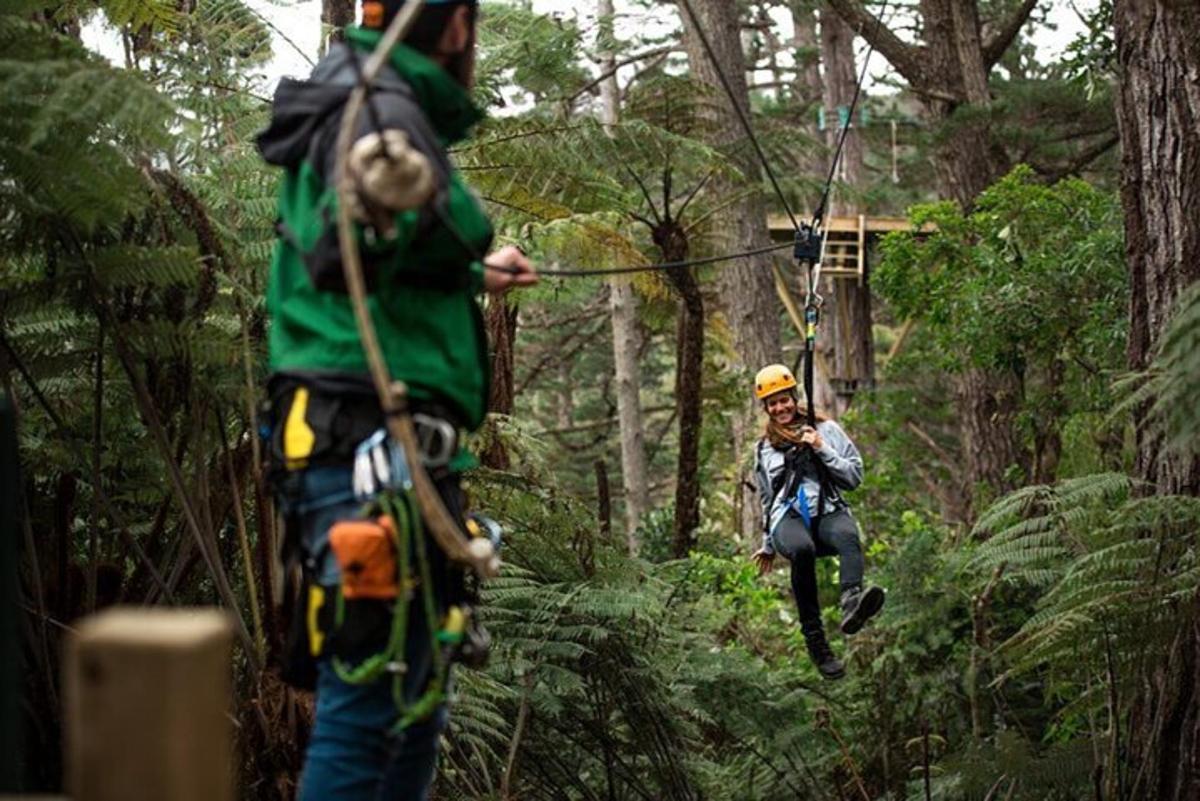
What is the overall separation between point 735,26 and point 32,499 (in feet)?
47.8

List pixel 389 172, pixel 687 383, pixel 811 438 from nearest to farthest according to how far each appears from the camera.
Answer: pixel 389 172, pixel 811 438, pixel 687 383

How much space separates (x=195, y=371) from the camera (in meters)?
5.25

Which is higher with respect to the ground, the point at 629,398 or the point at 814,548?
the point at 814,548

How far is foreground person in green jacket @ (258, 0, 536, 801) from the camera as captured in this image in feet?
11.3

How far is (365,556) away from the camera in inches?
132

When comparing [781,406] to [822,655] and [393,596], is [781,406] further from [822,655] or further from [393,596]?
[393,596]

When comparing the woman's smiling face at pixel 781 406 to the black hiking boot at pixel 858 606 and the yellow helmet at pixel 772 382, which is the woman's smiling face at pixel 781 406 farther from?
the black hiking boot at pixel 858 606

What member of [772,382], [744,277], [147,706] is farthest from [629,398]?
[147,706]

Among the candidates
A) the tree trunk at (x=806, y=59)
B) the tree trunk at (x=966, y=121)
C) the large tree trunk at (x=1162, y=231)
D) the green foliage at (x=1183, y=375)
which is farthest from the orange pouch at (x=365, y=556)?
the tree trunk at (x=806, y=59)

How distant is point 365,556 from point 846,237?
20.8m

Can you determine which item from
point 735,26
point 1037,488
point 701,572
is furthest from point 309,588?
point 735,26

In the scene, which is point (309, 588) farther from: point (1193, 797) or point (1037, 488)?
point (1037, 488)

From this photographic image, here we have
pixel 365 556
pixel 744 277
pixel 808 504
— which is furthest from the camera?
pixel 744 277

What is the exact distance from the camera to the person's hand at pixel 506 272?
154 inches
